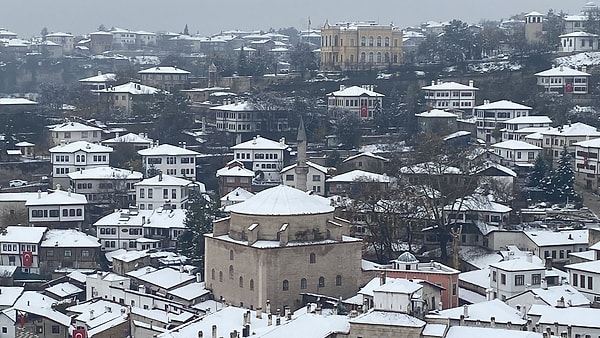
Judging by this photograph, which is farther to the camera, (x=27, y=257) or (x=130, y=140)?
(x=130, y=140)

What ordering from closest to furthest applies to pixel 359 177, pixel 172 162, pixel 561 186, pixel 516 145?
pixel 561 186, pixel 359 177, pixel 516 145, pixel 172 162

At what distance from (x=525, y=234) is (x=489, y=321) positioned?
30.5 ft

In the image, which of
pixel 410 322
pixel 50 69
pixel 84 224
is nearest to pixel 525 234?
pixel 410 322

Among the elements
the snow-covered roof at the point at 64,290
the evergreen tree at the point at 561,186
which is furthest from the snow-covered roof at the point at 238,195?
the evergreen tree at the point at 561,186

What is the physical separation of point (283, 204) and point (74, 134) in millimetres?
21141

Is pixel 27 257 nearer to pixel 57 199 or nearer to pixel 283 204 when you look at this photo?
pixel 57 199

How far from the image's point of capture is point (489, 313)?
2597 centimetres

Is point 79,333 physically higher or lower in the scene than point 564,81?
lower

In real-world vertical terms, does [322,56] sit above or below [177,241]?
above

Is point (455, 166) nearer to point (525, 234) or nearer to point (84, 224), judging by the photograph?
point (525, 234)

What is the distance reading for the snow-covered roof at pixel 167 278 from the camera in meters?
32.2

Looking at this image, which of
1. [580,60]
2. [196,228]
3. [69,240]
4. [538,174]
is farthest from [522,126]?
[69,240]

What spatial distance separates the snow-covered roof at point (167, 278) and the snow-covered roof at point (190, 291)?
0.22m

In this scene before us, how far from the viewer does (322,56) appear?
64562 millimetres
